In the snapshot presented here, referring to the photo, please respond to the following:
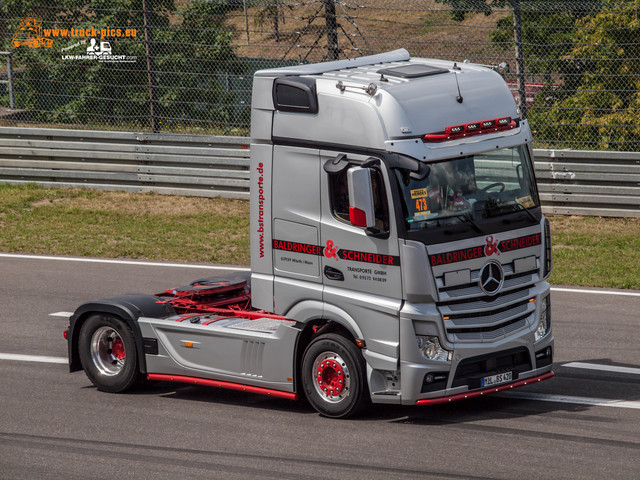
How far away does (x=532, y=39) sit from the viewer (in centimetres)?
1884

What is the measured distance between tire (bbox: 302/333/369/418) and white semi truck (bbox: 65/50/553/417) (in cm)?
1

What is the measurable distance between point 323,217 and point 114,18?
1276 centimetres

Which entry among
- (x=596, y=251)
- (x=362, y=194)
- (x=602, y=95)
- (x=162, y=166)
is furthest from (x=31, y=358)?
(x=602, y=95)

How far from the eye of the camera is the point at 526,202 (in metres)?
9.09

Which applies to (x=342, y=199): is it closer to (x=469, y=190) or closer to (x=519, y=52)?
(x=469, y=190)

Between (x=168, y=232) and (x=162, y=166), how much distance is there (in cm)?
213

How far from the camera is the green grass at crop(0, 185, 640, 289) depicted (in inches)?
586

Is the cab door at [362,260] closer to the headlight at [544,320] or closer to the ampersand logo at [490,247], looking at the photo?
the ampersand logo at [490,247]

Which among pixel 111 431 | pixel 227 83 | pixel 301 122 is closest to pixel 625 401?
pixel 301 122

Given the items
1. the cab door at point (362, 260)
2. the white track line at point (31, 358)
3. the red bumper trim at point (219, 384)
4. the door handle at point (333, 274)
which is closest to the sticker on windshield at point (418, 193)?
the cab door at point (362, 260)

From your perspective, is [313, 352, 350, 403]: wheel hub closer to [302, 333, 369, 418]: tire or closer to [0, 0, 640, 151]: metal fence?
[302, 333, 369, 418]: tire

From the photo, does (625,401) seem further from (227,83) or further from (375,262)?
(227,83)

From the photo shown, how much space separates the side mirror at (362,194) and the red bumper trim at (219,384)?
6.17 ft

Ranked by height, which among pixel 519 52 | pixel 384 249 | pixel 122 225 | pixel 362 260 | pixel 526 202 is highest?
pixel 519 52
